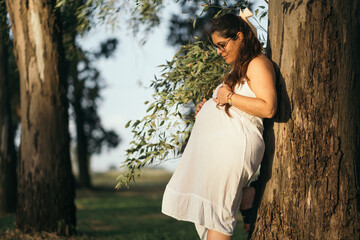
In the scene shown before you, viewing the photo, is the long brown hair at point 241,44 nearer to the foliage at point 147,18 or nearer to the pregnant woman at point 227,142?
the pregnant woman at point 227,142

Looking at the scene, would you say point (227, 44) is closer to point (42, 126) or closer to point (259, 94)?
point (259, 94)

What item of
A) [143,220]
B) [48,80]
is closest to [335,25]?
[48,80]

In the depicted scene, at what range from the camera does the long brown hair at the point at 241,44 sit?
4160 mm

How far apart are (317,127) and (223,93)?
Result: 3.00ft

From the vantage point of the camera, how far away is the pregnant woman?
4062mm

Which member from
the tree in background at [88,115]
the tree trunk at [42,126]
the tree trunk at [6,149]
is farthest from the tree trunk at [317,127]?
the tree in background at [88,115]

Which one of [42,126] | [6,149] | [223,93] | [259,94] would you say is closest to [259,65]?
[259,94]

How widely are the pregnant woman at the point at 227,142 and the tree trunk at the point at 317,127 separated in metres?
0.28

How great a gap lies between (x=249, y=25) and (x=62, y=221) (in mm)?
5565

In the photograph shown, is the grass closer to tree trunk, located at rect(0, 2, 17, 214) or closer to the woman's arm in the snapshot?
tree trunk, located at rect(0, 2, 17, 214)

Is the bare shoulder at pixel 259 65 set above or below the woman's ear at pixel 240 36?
below

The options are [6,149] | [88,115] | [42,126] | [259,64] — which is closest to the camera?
[259,64]

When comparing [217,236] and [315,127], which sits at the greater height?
[315,127]

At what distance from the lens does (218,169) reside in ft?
13.5
